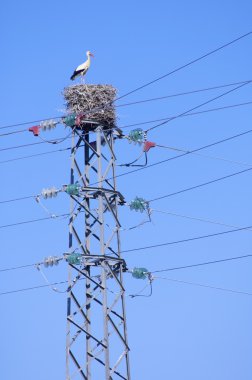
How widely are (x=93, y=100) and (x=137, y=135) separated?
1.85 metres

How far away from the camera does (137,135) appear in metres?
19.0

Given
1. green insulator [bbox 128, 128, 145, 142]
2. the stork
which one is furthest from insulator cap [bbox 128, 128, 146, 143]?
the stork

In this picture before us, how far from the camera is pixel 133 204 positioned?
738 inches

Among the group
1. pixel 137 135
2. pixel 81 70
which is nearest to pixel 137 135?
pixel 137 135

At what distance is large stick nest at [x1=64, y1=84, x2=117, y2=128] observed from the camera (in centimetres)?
1934

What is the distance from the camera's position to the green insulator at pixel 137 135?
746 inches

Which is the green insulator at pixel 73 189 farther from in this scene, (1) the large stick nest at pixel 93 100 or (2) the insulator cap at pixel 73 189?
(1) the large stick nest at pixel 93 100

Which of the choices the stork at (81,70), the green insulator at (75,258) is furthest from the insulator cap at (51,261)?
the stork at (81,70)

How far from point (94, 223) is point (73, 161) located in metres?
1.48

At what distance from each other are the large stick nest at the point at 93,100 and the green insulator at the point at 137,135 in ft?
2.07

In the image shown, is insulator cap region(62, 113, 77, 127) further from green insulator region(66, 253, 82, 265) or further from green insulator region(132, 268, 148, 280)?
green insulator region(132, 268, 148, 280)

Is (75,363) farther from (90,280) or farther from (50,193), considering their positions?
(50,193)

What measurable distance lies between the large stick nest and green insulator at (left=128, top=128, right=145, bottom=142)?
0.63 meters

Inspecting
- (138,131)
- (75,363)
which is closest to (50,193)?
(138,131)
